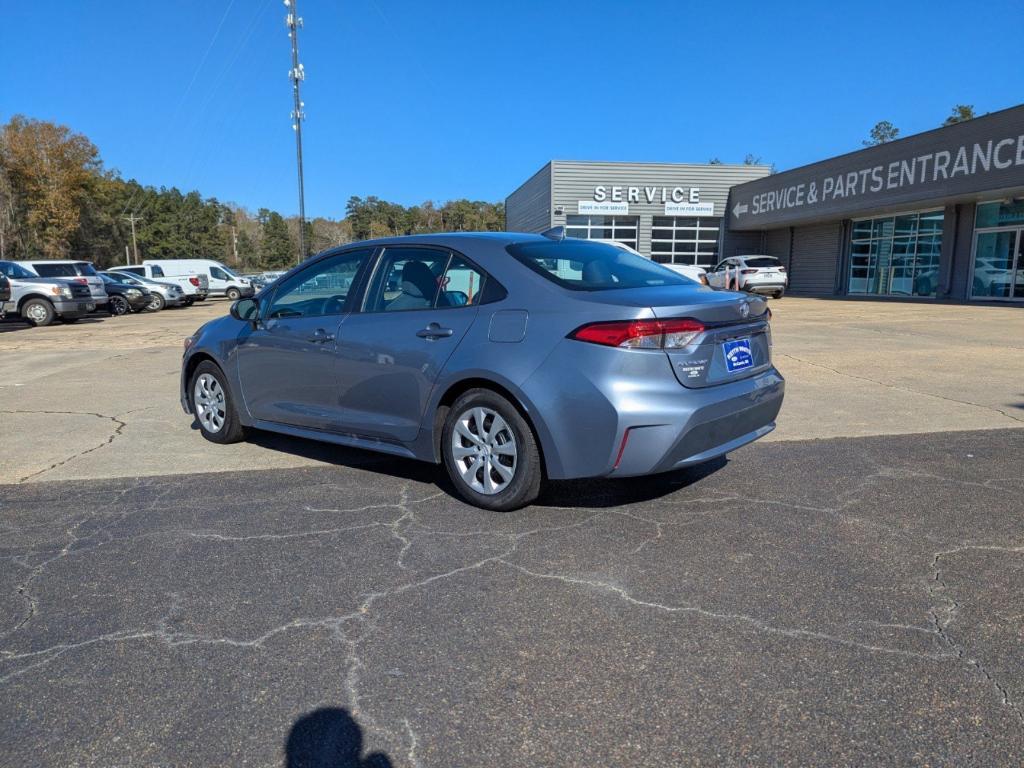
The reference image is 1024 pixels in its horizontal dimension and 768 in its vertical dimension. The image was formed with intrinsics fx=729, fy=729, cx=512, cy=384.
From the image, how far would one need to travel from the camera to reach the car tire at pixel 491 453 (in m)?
4.00

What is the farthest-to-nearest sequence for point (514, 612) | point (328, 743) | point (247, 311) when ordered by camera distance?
point (247, 311), point (514, 612), point (328, 743)

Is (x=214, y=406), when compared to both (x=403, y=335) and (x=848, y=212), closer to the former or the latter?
(x=403, y=335)

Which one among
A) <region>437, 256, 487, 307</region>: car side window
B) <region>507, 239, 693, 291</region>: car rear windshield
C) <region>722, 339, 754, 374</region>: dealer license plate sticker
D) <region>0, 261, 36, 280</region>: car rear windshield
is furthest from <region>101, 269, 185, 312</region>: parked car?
<region>722, 339, 754, 374</region>: dealer license plate sticker

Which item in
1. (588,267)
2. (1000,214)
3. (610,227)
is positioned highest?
(610,227)

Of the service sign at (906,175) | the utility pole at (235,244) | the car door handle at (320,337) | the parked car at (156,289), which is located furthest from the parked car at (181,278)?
the utility pole at (235,244)

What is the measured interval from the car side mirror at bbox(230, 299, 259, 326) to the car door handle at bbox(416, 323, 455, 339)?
1.84 metres

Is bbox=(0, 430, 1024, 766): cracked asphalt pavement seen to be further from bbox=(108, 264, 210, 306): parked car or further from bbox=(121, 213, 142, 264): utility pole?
bbox=(121, 213, 142, 264): utility pole

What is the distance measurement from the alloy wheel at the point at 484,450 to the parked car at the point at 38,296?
19460mm

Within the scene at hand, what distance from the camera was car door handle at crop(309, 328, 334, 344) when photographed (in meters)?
4.93

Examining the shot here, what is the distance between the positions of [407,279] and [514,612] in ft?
7.97

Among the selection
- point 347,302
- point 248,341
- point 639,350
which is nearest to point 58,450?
point 248,341

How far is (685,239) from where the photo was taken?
1517 inches

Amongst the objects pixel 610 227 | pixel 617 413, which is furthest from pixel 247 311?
pixel 610 227

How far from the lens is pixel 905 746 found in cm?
216
